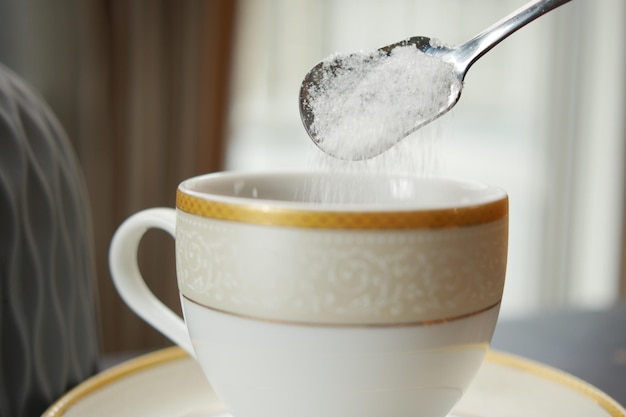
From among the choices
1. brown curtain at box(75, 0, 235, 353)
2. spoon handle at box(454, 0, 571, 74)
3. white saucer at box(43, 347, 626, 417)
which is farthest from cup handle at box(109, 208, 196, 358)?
brown curtain at box(75, 0, 235, 353)

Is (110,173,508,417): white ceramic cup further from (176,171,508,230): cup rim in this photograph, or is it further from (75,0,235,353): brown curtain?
(75,0,235,353): brown curtain

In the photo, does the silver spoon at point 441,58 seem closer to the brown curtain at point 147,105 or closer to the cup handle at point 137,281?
the cup handle at point 137,281

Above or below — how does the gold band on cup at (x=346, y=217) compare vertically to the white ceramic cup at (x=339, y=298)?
above

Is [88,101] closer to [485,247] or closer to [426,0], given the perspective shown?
[426,0]

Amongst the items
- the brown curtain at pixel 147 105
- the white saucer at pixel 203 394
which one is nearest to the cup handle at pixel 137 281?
the white saucer at pixel 203 394

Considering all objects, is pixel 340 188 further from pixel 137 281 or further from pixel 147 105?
pixel 147 105

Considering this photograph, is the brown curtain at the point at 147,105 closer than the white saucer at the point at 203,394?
No
